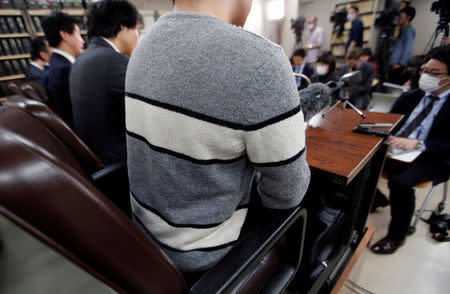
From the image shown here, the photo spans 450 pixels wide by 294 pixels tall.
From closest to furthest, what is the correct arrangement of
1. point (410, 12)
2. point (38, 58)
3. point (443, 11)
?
point (443, 11) < point (38, 58) < point (410, 12)

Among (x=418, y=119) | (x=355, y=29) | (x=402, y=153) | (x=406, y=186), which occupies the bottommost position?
(x=406, y=186)

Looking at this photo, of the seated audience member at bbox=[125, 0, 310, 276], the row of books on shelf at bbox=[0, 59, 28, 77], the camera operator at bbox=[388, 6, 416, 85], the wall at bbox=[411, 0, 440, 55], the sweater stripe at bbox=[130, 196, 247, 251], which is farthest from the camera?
the wall at bbox=[411, 0, 440, 55]

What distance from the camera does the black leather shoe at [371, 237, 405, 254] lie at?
134 cm

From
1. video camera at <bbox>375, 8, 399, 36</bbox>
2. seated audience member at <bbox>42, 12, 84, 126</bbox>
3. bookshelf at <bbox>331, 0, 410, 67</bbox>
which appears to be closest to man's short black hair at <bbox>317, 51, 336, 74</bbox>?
video camera at <bbox>375, 8, 399, 36</bbox>

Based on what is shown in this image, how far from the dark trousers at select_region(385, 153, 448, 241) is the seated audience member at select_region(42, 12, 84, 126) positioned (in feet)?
7.71

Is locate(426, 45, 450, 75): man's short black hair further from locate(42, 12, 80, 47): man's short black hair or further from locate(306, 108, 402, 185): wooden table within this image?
locate(42, 12, 80, 47): man's short black hair

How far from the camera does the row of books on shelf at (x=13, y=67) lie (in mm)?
3191

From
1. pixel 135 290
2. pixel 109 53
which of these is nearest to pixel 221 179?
pixel 135 290

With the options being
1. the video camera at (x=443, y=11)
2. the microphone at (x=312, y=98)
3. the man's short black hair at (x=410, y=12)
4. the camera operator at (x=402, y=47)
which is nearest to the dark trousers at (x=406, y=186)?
the microphone at (x=312, y=98)

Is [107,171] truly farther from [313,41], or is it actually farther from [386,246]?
[313,41]

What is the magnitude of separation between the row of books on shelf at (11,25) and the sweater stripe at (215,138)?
4.26 meters

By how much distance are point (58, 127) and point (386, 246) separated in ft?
6.00

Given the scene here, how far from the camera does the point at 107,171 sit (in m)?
0.82

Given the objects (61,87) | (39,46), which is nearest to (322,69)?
(61,87)
